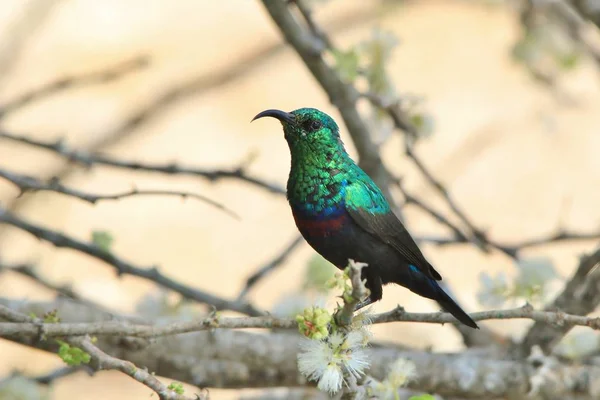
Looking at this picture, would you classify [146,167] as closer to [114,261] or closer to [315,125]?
[114,261]

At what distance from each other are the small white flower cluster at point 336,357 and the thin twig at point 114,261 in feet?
3.67

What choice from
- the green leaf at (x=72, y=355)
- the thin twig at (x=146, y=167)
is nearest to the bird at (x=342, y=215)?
the thin twig at (x=146, y=167)

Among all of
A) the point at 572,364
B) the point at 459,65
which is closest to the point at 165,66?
the point at 459,65

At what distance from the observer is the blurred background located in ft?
24.5

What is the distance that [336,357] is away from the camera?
7.11 ft

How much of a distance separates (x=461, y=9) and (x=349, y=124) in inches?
213

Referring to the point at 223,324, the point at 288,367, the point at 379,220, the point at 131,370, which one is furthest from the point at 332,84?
the point at 131,370

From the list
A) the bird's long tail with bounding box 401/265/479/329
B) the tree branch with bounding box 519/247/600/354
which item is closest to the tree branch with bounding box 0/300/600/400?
the tree branch with bounding box 519/247/600/354

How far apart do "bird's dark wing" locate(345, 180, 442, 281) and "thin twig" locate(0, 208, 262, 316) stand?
0.77 meters

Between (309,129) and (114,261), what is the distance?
100 cm

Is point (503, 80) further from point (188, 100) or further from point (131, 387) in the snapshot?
point (131, 387)

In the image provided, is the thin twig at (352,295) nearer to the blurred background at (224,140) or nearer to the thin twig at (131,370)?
the thin twig at (131,370)

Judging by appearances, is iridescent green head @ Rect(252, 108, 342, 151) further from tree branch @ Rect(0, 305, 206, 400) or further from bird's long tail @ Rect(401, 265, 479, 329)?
tree branch @ Rect(0, 305, 206, 400)

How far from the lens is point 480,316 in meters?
2.36
